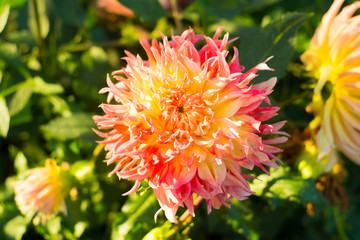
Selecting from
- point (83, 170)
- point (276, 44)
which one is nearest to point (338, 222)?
point (276, 44)

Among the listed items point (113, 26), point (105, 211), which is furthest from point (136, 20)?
point (105, 211)

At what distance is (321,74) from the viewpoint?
1.62ft

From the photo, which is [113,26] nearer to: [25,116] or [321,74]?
[25,116]

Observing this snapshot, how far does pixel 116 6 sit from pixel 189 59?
0.44 meters

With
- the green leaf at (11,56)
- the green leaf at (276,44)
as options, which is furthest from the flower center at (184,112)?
the green leaf at (11,56)

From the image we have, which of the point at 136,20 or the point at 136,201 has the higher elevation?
the point at 136,20

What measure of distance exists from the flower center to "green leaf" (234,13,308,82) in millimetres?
129

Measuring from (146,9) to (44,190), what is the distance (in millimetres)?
341

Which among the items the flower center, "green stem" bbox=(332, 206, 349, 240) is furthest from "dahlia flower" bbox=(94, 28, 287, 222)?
"green stem" bbox=(332, 206, 349, 240)

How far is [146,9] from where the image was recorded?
0.59 metres

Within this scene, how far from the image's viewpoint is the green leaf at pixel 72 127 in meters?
0.53

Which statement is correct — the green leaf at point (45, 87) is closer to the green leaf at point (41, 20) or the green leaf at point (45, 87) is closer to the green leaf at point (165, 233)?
the green leaf at point (41, 20)

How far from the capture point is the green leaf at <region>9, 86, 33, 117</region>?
1.90ft

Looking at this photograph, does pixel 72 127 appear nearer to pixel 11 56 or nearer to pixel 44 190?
pixel 44 190
